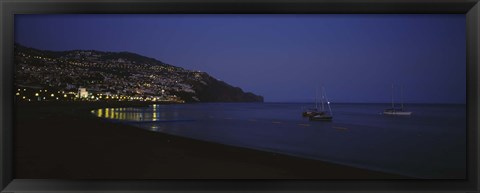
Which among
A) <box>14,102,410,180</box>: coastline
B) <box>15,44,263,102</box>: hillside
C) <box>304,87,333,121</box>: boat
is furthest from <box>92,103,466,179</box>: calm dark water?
<box>15,44,263,102</box>: hillside

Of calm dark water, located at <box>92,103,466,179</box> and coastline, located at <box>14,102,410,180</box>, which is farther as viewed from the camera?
calm dark water, located at <box>92,103,466,179</box>

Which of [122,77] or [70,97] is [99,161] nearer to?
[70,97]

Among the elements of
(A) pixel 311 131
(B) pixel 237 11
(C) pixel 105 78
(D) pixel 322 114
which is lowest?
(A) pixel 311 131

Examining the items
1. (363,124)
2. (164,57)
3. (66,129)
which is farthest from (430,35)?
(363,124)

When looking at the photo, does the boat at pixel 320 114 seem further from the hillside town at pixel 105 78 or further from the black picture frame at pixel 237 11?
the black picture frame at pixel 237 11

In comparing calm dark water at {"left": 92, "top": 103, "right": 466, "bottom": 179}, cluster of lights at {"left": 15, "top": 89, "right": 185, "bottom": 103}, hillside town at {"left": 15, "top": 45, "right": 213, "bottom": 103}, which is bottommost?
calm dark water at {"left": 92, "top": 103, "right": 466, "bottom": 179}

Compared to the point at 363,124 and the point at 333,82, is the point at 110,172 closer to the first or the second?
the point at 333,82

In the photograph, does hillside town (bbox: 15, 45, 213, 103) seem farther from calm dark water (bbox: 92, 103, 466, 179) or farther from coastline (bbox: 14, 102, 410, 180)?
calm dark water (bbox: 92, 103, 466, 179)

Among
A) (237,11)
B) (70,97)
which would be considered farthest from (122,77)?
(237,11)
